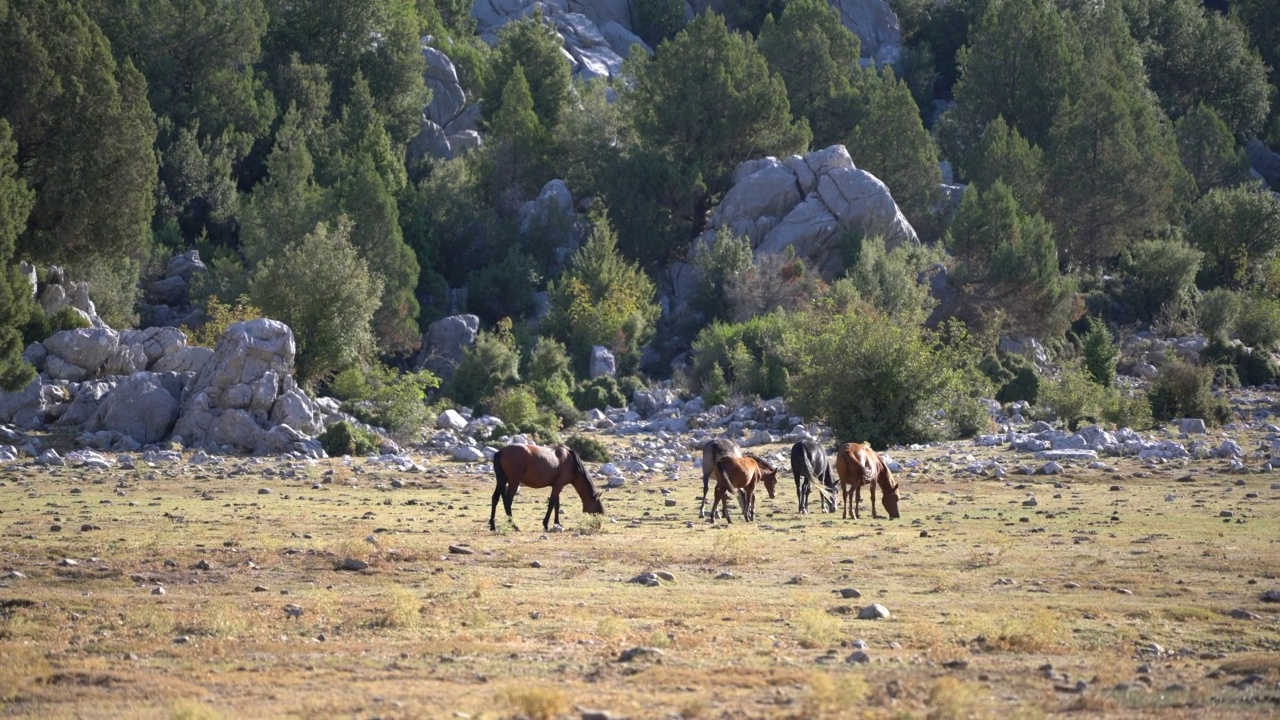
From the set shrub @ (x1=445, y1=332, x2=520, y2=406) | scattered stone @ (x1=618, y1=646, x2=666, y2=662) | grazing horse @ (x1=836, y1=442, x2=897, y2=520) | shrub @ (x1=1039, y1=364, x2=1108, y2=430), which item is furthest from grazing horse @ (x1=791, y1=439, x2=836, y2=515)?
shrub @ (x1=445, y1=332, x2=520, y2=406)

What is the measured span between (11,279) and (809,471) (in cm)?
2333

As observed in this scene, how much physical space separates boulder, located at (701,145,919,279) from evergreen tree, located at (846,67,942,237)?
330cm

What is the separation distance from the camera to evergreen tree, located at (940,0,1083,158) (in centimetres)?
8450

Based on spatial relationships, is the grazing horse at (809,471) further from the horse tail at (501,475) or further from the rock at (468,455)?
the rock at (468,455)

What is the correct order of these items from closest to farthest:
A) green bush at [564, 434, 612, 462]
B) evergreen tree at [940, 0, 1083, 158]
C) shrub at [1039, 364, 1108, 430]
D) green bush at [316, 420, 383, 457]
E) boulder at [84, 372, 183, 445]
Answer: green bush at [564, 434, 612, 462] < green bush at [316, 420, 383, 457] < boulder at [84, 372, 183, 445] < shrub at [1039, 364, 1108, 430] < evergreen tree at [940, 0, 1083, 158]

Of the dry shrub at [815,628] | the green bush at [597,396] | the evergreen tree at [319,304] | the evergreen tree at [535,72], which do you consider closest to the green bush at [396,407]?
the evergreen tree at [319,304]

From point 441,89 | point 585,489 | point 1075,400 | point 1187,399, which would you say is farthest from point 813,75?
point 585,489

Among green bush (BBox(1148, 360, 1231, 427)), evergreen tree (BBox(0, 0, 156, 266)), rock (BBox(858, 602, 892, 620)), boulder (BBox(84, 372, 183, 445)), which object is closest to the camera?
rock (BBox(858, 602, 892, 620))

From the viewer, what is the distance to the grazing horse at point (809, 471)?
2380cm

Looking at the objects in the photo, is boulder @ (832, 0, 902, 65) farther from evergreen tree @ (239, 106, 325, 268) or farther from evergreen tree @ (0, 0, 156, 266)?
evergreen tree @ (0, 0, 156, 266)

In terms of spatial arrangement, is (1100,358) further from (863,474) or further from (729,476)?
(729,476)

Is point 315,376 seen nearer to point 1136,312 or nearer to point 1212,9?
point 1136,312

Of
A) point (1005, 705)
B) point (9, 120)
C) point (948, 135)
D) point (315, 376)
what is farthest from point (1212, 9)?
point (1005, 705)

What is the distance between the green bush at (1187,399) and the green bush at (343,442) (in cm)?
2387
